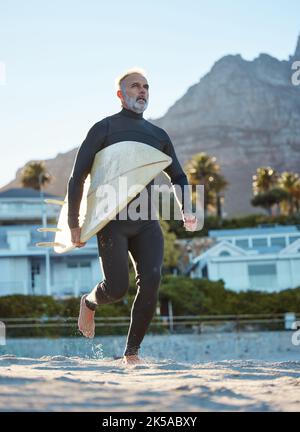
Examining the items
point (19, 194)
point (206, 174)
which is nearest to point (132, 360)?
point (19, 194)

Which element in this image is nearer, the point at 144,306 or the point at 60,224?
the point at 144,306

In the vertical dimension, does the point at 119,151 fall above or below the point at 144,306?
above

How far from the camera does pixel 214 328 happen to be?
30141mm

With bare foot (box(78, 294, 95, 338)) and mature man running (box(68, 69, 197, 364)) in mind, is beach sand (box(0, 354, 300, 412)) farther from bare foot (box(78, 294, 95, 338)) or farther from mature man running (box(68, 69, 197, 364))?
bare foot (box(78, 294, 95, 338))

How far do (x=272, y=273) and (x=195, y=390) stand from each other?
36139 mm

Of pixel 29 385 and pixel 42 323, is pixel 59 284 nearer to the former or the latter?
pixel 42 323

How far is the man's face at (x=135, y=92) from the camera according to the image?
561 cm

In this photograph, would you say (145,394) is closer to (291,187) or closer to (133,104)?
(133,104)

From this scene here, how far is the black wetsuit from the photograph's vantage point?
5305 mm

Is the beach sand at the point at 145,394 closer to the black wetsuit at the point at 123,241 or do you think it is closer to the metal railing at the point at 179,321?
the black wetsuit at the point at 123,241

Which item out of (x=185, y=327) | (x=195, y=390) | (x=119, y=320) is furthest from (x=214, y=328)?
(x=195, y=390)

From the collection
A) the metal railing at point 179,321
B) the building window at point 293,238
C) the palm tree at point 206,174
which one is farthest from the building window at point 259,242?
the palm tree at point 206,174

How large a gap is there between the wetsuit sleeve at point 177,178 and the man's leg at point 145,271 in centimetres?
32

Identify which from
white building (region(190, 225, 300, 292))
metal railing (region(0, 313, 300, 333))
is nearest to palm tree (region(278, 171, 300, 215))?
white building (region(190, 225, 300, 292))
